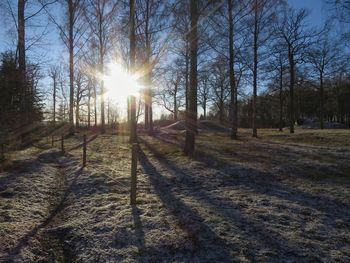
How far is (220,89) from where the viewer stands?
166 ft

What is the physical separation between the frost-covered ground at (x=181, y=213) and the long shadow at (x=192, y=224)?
1cm

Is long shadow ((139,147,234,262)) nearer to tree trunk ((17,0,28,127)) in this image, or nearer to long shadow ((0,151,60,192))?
long shadow ((0,151,60,192))

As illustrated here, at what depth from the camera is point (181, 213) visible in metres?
5.79

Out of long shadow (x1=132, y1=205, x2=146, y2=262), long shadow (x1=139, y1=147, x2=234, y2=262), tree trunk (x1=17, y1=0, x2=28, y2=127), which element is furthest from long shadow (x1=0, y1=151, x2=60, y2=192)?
long shadow (x1=139, y1=147, x2=234, y2=262)

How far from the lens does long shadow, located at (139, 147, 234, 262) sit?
14.3 feet

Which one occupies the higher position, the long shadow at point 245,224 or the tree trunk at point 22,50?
the tree trunk at point 22,50

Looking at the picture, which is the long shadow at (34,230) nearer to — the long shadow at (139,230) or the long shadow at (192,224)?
the long shadow at (139,230)

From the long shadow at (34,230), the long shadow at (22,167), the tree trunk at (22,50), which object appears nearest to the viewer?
the long shadow at (34,230)

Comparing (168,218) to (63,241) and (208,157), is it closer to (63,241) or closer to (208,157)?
(63,241)

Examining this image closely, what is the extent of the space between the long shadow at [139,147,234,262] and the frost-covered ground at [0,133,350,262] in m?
0.01

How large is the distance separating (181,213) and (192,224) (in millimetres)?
594

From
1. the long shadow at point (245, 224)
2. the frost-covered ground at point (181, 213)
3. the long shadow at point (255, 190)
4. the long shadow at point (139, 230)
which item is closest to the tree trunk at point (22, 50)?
the frost-covered ground at point (181, 213)

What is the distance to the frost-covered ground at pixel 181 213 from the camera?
4352mm

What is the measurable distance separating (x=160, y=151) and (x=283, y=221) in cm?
949
